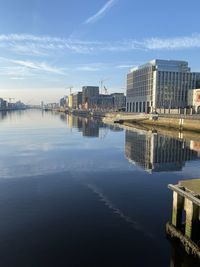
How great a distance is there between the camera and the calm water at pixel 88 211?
15.5 m

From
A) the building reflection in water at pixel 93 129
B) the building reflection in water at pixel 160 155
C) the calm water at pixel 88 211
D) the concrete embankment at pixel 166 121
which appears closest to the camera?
the calm water at pixel 88 211

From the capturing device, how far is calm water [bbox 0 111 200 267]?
51.0 ft

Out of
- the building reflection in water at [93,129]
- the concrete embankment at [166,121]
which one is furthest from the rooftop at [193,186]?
the concrete embankment at [166,121]

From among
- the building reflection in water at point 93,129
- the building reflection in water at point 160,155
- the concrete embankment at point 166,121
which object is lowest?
the building reflection in water at point 93,129

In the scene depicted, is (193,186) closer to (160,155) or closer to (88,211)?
(88,211)

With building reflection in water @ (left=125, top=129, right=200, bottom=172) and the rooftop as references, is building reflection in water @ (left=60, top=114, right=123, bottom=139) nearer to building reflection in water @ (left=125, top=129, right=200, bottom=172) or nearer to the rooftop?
building reflection in water @ (left=125, top=129, right=200, bottom=172)

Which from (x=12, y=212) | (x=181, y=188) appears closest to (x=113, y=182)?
(x=12, y=212)

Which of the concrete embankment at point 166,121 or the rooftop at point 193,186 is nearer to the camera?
the rooftop at point 193,186

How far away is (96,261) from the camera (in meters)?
15.0

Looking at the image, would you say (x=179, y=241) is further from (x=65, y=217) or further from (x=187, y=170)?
(x=187, y=170)

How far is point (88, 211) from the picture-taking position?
2156cm

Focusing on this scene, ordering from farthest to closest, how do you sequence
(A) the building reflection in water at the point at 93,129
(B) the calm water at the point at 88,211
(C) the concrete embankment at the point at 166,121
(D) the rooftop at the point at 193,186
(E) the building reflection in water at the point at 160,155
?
(C) the concrete embankment at the point at 166,121
(A) the building reflection in water at the point at 93,129
(E) the building reflection in water at the point at 160,155
(D) the rooftop at the point at 193,186
(B) the calm water at the point at 88,211

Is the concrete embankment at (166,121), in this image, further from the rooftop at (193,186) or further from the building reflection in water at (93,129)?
the rooftop at (193,186)

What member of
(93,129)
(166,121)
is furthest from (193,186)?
(166,121)
